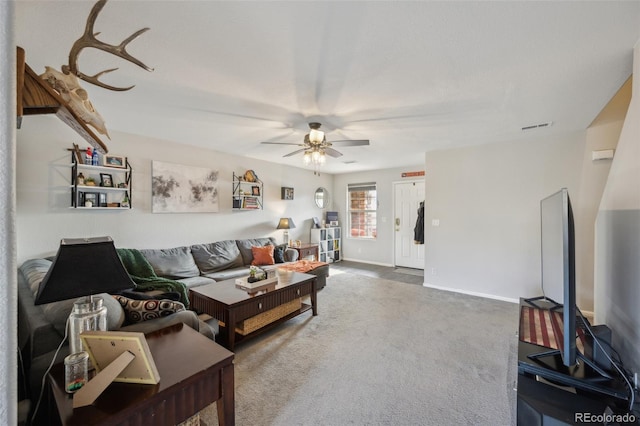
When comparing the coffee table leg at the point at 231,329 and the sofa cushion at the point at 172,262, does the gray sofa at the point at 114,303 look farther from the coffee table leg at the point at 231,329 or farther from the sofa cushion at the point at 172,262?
the coffee table leg at the point at 231,329

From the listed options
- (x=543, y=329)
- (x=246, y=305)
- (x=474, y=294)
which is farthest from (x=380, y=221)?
(x=543, y=329)

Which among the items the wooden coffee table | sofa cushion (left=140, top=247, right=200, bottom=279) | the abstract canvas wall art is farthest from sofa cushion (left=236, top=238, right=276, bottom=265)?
the wooden coffee table

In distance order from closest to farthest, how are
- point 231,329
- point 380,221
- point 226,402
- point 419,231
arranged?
point 226,402
point 231,329
point 419,231
point 380,221

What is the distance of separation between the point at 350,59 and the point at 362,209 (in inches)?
201

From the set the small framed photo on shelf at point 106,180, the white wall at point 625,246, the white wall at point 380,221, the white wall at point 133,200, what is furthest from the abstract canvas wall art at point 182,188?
the white wall at point 625,246

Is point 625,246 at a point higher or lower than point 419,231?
higher

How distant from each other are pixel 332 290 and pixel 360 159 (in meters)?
2.49

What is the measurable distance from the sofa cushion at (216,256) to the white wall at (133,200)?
0.22 m

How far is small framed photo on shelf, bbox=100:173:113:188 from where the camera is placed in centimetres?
320

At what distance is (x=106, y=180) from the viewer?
3.24 m

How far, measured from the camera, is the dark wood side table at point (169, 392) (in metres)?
0.90

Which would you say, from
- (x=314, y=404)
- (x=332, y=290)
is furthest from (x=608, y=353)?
(x=332, y=290)

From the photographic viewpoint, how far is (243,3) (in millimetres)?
1338

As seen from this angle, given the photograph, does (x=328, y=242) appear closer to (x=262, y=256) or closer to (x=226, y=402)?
(x=262, y=256)
